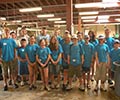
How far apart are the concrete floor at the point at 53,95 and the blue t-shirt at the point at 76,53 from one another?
28.9 inches

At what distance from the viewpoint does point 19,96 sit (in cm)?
488

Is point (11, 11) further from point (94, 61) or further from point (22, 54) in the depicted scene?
point (94, 61)

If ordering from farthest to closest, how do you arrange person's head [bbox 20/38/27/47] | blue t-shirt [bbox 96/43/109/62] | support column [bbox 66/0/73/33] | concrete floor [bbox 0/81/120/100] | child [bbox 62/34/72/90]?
support column [bbox 66/0/73/33] < person's head [bbox 20/38/27/47] < child [bbox 62/34/72/90] < blue t-shirt [bbox 96/43/109/62] < concrete floor [bbox 0/81/120/100]

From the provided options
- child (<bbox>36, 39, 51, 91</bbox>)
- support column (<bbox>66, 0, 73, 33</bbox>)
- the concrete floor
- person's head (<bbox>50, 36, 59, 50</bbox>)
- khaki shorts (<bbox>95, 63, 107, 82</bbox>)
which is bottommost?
the concrete floor

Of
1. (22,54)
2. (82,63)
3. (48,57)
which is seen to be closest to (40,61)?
(48,57)

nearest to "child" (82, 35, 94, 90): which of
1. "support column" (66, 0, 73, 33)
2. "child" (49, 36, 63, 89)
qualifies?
"child" (49, 36, 63, 89)

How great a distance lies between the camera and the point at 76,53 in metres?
5.18

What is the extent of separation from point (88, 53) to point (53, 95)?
4.45 ft

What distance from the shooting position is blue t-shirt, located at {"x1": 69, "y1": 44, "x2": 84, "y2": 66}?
5180mm

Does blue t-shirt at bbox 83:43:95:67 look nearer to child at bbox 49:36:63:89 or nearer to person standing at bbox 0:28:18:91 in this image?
child at bbox 49:36:63:89

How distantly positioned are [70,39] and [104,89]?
1.54 meters

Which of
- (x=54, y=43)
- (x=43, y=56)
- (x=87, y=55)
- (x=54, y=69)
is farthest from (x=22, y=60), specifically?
(x=87, y=55)

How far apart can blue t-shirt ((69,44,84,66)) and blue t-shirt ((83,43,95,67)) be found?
0.45ft

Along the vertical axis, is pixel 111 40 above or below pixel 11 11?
below
